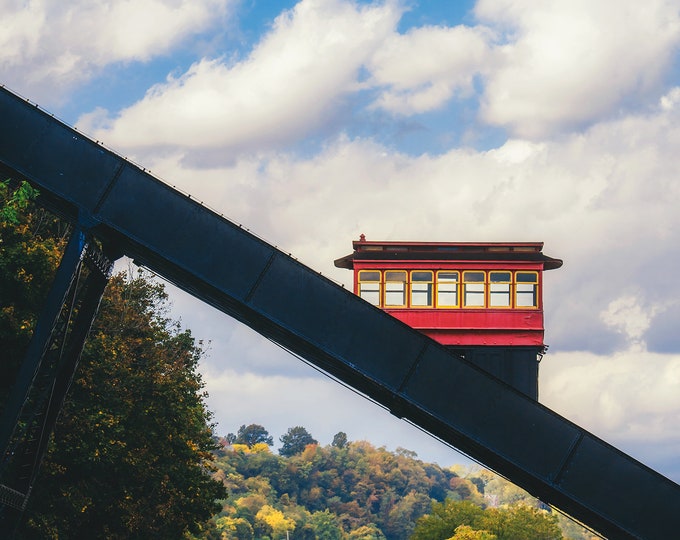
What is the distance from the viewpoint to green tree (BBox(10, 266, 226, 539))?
115 feet

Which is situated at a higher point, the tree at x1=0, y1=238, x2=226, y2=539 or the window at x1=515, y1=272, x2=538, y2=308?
the window at x1=515, y1=272, x2=538, y2=308

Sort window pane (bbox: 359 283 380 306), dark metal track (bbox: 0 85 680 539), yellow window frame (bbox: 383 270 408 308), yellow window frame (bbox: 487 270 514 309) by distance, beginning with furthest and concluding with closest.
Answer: window pane (bbox: 359 283 380 306) → yellow window frame (bbox: 383 270 408 308) → yellow window frame (bbox: 487 270 514 309) → dark metal track (bbox: 0 85 680 539)

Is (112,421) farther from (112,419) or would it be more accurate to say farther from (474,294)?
(474,294)

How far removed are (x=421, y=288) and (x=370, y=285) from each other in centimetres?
147

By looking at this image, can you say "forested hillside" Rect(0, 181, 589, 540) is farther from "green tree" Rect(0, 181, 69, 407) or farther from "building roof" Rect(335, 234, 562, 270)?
"building roof" Rect(335, 234, 562, 270)

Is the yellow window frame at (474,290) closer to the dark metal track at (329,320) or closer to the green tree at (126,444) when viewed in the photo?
the dark metal track at (329,320)

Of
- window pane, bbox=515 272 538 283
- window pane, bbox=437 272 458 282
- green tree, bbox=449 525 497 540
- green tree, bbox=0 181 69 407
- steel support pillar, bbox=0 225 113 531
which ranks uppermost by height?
green tree, bbox=449 525 497 540

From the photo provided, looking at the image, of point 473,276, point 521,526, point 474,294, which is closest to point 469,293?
point 474,294

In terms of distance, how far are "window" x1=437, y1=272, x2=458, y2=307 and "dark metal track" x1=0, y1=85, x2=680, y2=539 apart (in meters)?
9.54

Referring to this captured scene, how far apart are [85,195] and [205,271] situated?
262cm

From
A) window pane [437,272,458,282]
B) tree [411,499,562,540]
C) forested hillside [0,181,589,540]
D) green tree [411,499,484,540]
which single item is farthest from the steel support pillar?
green tree [411,499,484,540]

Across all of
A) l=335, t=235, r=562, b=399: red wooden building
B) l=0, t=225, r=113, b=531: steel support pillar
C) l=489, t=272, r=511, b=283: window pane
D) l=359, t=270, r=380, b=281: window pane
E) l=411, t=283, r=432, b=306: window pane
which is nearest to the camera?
l=0, t=225, r=113, b=531: steel support pillar

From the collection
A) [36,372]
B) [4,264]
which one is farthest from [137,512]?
[36,372]

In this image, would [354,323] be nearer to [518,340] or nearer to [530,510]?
[518,340]
